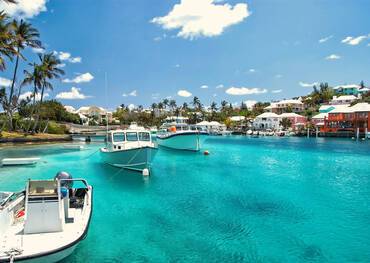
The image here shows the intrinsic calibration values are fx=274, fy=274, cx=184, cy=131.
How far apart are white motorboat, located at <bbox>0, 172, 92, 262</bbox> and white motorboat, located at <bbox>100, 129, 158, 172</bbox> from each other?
1327 centimetres

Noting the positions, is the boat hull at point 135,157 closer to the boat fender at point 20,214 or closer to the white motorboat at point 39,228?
the boat fender at point 20,214

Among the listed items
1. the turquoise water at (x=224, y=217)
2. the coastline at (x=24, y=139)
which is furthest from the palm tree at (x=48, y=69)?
the turquoise water at (x=224, y=217)

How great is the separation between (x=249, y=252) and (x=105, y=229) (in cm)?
550

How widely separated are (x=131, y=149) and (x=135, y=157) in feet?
2.70

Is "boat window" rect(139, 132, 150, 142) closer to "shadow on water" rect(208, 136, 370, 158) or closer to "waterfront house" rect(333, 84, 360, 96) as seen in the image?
"shadow on water" rect(208, 136, 370, 158)

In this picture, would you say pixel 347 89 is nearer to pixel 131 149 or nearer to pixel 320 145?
pixel 320 145

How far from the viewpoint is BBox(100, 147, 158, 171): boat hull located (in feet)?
71.3

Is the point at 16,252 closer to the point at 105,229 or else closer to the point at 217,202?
the point at 105,229

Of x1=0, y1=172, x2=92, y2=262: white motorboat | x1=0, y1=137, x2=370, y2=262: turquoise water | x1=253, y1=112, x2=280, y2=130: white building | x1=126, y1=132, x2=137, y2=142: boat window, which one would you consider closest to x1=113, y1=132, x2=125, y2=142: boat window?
x1=126, y1=132, x2=137, y2=142: boat window

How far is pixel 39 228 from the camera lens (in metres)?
7.32

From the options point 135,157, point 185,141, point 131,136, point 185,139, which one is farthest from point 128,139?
point 185,141

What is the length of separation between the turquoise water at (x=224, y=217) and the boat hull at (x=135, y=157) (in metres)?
0.94

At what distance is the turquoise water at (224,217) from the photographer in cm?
892

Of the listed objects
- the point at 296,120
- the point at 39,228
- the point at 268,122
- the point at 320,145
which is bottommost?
the point at 320,145
